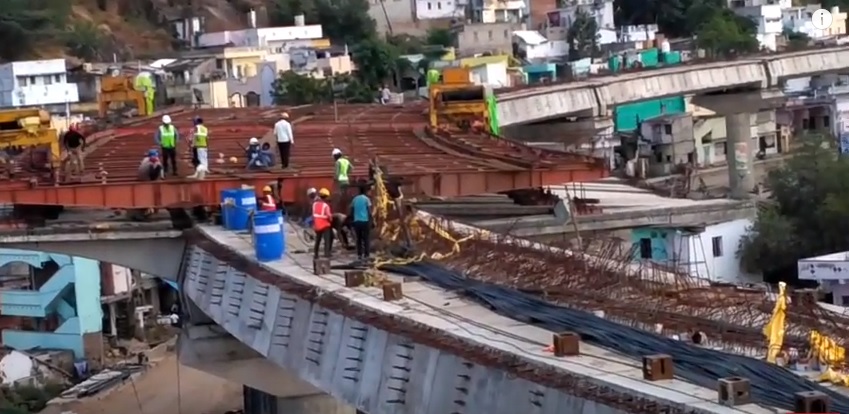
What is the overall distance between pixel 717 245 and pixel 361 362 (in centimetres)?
2841

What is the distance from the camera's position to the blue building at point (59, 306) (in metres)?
43.6

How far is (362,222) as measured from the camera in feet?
59.8

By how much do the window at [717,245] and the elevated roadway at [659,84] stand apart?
21.0 ft

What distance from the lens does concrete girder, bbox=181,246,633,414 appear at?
12.2m

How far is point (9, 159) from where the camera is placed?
100ft

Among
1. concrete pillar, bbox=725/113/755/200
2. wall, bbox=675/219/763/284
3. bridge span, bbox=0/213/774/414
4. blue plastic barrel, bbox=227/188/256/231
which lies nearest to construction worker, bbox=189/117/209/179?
bridge span, bbox=0/213/774/414

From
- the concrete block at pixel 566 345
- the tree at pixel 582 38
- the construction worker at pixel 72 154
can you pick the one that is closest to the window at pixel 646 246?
the construction worker at pixel 72 154

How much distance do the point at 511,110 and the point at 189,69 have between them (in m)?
Result: 31.9

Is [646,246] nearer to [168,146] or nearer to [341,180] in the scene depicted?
[168,146]

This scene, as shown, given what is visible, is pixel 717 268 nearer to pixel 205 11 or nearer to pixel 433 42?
pixel 433 42

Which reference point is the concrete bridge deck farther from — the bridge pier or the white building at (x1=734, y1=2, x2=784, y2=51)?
the white building at (x1=734, y1=2, x2=784, y2=51)

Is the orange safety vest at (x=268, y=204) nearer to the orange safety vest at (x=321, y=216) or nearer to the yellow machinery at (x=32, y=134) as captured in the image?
the orange safety vest at (x=321, y=216)

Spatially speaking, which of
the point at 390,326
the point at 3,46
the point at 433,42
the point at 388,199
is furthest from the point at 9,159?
the point at 433,42

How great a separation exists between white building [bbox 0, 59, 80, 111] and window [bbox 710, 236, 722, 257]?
35.1m
